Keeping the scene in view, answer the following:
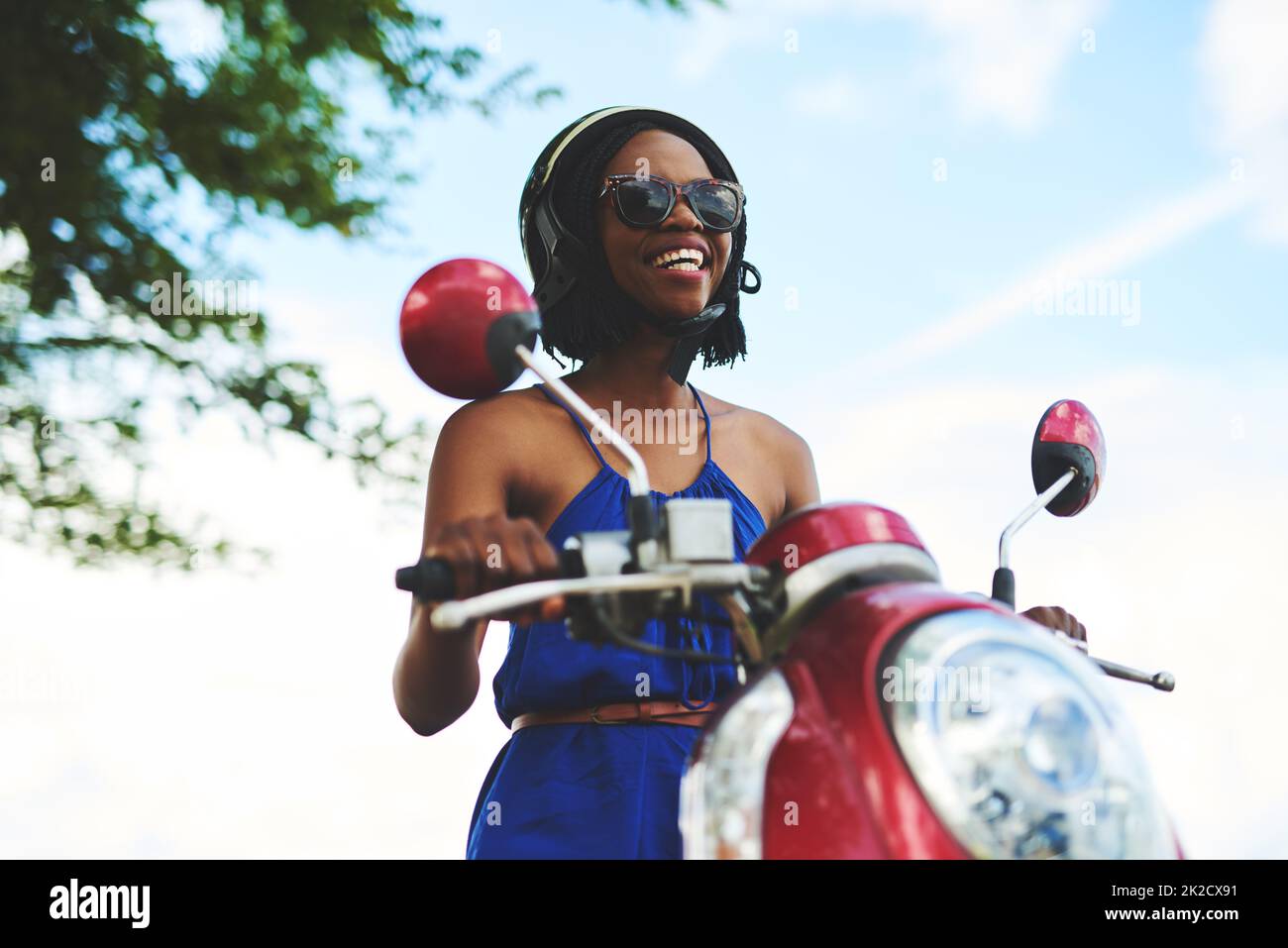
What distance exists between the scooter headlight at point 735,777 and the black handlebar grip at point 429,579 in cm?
27

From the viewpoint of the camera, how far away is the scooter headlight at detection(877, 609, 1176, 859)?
105cm

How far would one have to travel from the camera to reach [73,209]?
5.02 metres

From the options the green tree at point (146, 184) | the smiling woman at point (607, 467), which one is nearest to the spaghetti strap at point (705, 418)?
the smiling woman at point (607, 467)

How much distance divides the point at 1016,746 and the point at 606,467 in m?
1.02

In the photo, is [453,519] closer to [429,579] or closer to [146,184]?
[429,579]

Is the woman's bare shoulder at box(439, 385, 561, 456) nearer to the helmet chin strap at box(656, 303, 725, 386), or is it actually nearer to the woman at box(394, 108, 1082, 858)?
the woman at box(394, 108, 1082, 858)

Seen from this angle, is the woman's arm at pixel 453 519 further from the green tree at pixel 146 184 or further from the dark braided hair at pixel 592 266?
the green tree at pixel 146 184

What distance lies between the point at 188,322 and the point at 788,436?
12.4 ft

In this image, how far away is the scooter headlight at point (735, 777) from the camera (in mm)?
1080

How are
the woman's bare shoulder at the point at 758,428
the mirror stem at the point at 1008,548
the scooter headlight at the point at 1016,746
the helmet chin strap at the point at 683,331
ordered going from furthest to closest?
the woman's bare shoulder at the point at 758,428 < the helmet chin strap at the point at 683,331 < the mirror stem at the point at 1008,548 < the scooter headlight at the point at 1016,746

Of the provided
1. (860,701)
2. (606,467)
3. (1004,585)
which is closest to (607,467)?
(606,467)

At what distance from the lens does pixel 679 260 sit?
2.03 meters
